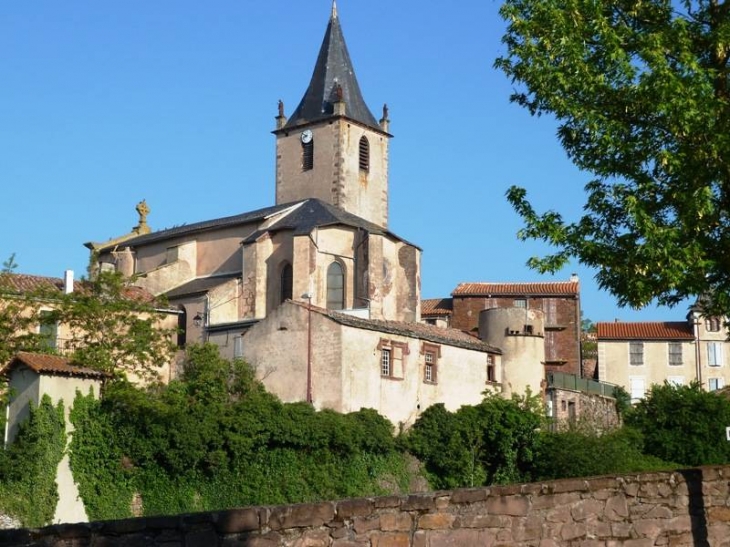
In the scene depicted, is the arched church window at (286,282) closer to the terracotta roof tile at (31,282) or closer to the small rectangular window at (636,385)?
the terracotta roof tile at (31,282)

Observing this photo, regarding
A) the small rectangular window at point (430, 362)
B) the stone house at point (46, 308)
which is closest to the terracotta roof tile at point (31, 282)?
the stone house at point (46, 308)

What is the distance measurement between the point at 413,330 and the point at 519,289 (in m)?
29.0

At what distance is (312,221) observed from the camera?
2242 inches

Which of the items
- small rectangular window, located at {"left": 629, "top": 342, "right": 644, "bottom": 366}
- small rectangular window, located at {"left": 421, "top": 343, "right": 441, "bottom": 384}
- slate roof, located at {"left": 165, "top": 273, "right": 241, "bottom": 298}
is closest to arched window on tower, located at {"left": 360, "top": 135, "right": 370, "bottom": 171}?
slate roof, located at {"left": 165, "top": 273, "right": 241, "bottom": 298}

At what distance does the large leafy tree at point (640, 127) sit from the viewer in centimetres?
1692

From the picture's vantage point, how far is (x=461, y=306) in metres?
73.4

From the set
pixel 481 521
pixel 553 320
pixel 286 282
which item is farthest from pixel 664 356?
pixel 481 521

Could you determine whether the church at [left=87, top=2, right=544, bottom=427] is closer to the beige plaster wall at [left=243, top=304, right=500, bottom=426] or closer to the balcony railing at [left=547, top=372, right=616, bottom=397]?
the beige plaster wall at [left=243, top=304, right=500, bottom=426]

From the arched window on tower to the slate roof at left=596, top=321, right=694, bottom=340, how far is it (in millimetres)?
18080

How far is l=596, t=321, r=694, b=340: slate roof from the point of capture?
236 feet

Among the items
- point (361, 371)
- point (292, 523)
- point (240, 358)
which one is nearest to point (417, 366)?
point (361, 371)

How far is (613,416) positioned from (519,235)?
41.8 m

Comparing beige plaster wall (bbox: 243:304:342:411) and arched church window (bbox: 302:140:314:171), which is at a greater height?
arched church window (bbox: 302:140:314:171)

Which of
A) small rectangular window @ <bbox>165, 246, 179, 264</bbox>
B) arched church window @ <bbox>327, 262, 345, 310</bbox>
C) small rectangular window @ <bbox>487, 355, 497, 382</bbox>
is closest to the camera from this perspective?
small rectangular window @ <bbox>487, 355, 497, 382</bbox>
